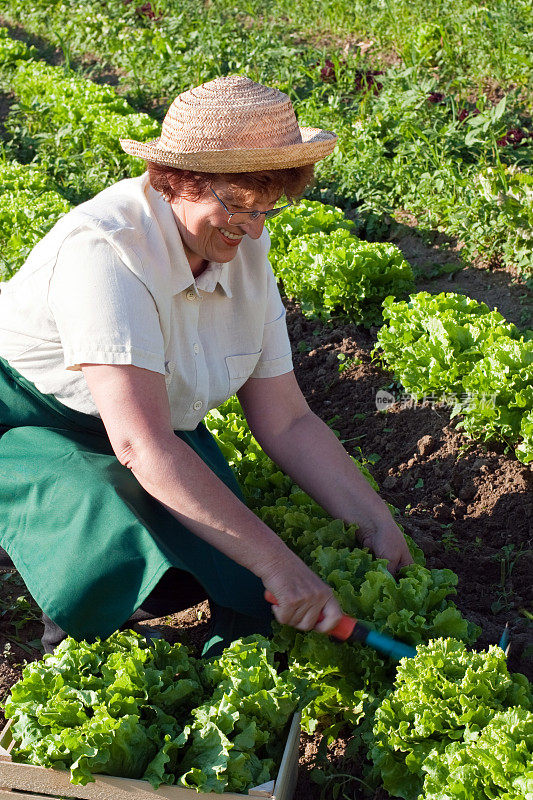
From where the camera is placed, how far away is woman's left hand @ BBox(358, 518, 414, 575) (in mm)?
3211

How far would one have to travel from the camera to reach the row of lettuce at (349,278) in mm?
4332

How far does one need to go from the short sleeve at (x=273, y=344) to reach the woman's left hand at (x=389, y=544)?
681 mm

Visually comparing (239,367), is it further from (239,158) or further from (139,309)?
(239,158)

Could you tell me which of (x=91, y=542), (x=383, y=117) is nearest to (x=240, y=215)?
(x=91, y=542)

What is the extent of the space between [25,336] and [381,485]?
6.60 ft

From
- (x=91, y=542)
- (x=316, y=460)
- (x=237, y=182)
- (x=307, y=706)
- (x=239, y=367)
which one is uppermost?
(x=237, y=182)

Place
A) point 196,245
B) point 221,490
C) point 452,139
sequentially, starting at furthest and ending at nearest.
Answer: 1. point 452,139
2. point 196,245
3. point 221,490

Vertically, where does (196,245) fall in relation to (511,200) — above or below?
above

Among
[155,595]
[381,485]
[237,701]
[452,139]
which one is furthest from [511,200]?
[237,701]

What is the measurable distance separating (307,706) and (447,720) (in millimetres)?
584

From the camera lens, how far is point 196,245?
9.97ft

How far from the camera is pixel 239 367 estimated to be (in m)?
3.36

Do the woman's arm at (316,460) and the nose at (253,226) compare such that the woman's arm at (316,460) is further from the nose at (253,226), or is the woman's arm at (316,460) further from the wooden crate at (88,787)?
the wooden crate at (88,787)

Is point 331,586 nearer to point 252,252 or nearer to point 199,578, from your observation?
point 199,578
